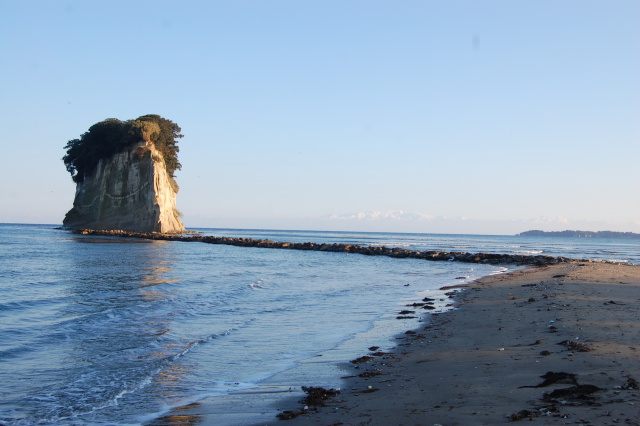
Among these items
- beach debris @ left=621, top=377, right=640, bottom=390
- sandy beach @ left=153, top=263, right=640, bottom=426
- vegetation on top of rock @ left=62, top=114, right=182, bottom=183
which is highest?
vegetation on top of rock @ left=62, top=114, right=182, bottom=183

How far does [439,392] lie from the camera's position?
22.3 feet

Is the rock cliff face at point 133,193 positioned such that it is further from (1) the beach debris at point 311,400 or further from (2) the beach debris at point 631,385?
(2) the beach debris at point 631,385

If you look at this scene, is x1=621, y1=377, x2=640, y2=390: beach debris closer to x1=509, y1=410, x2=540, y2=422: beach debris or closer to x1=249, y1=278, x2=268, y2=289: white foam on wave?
x1=509, y1=410, x2=540, y2=422: beach debris

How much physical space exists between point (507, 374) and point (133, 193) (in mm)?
78287

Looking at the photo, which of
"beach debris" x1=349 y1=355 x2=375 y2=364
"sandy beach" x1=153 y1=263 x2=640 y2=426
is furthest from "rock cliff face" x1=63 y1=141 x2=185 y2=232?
"beach debris" x1=349 y1=355 x2=375 y2=364

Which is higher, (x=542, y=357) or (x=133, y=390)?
(x=542, y=357)

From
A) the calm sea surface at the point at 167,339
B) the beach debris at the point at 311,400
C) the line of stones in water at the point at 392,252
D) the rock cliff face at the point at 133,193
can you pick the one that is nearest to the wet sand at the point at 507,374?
the beach debris at the point at 311,400

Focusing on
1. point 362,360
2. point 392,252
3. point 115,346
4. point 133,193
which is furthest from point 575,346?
point 133,193

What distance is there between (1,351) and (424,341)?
8366 millimetres

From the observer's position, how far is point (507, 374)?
7367mm

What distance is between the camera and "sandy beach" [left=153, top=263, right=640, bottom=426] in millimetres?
5715

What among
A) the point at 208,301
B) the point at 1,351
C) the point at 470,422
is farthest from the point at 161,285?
the point at 470,422

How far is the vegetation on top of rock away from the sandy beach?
247 feet

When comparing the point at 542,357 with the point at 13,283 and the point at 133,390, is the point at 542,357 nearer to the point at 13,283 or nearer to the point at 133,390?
the point at 133,390
